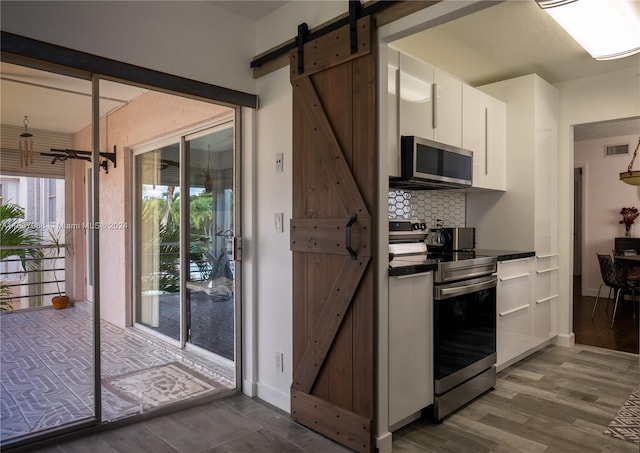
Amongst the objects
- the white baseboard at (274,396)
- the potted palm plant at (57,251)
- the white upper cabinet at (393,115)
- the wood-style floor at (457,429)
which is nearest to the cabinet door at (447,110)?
the white upper cabinet at (393,115)

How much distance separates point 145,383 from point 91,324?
2.86ft

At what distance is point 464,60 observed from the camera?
144 inches

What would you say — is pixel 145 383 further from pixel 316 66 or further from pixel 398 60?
pixel 398 60

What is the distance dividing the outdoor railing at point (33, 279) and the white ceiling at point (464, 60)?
720 mm

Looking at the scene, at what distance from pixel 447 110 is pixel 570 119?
1.89 m

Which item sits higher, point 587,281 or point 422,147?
point 422,147

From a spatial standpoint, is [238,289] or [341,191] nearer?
[341,191]

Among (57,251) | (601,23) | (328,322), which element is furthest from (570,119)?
(57,251)

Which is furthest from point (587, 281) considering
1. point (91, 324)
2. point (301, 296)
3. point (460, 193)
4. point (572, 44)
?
point (91, 324)

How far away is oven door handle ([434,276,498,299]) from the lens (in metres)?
2.56

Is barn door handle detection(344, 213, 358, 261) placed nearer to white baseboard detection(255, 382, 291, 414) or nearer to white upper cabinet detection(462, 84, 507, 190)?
white baseboard detection(255, 382, 291, 414)

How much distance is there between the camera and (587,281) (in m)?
7.16

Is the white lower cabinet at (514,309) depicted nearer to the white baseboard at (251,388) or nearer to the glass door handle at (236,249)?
the white baseboard at (251,388)

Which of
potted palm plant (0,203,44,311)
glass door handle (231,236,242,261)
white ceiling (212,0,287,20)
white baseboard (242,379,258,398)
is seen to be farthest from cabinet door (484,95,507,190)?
potted palm plant (0,203,44,311)
